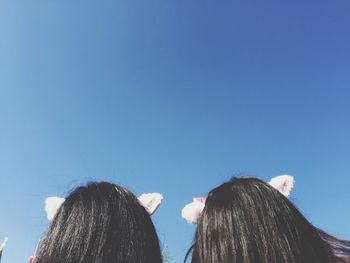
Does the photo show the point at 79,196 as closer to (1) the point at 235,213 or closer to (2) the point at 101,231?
(2) the point at 101,231

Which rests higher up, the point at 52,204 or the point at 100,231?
the point at 52,204

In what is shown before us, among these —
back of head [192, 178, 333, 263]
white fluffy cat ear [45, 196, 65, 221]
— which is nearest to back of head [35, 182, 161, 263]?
back of head [192, 178, 333, 263]

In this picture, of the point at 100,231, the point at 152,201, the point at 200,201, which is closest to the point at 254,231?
the point at 100,231

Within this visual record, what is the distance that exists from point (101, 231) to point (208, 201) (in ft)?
2.60

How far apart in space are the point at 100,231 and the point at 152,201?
1675 millimetres

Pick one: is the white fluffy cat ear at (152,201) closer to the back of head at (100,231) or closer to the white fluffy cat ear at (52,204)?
the white fluffy cat ear at (52,204)

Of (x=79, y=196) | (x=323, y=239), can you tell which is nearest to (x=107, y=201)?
(x=79, y=196)

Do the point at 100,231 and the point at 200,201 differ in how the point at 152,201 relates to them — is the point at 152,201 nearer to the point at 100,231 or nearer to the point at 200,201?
the point at 200,201

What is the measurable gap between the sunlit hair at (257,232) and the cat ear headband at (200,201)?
952mm

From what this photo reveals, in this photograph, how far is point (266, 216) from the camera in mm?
2596

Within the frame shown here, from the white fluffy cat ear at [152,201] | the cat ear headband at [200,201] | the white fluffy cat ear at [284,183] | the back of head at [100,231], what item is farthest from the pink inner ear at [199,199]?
the back of head at [100,231]

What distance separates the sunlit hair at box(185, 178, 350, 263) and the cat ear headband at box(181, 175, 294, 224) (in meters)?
0.95

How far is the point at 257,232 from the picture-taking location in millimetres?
2539

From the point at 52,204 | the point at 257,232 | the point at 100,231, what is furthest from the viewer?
the point at 52,204
